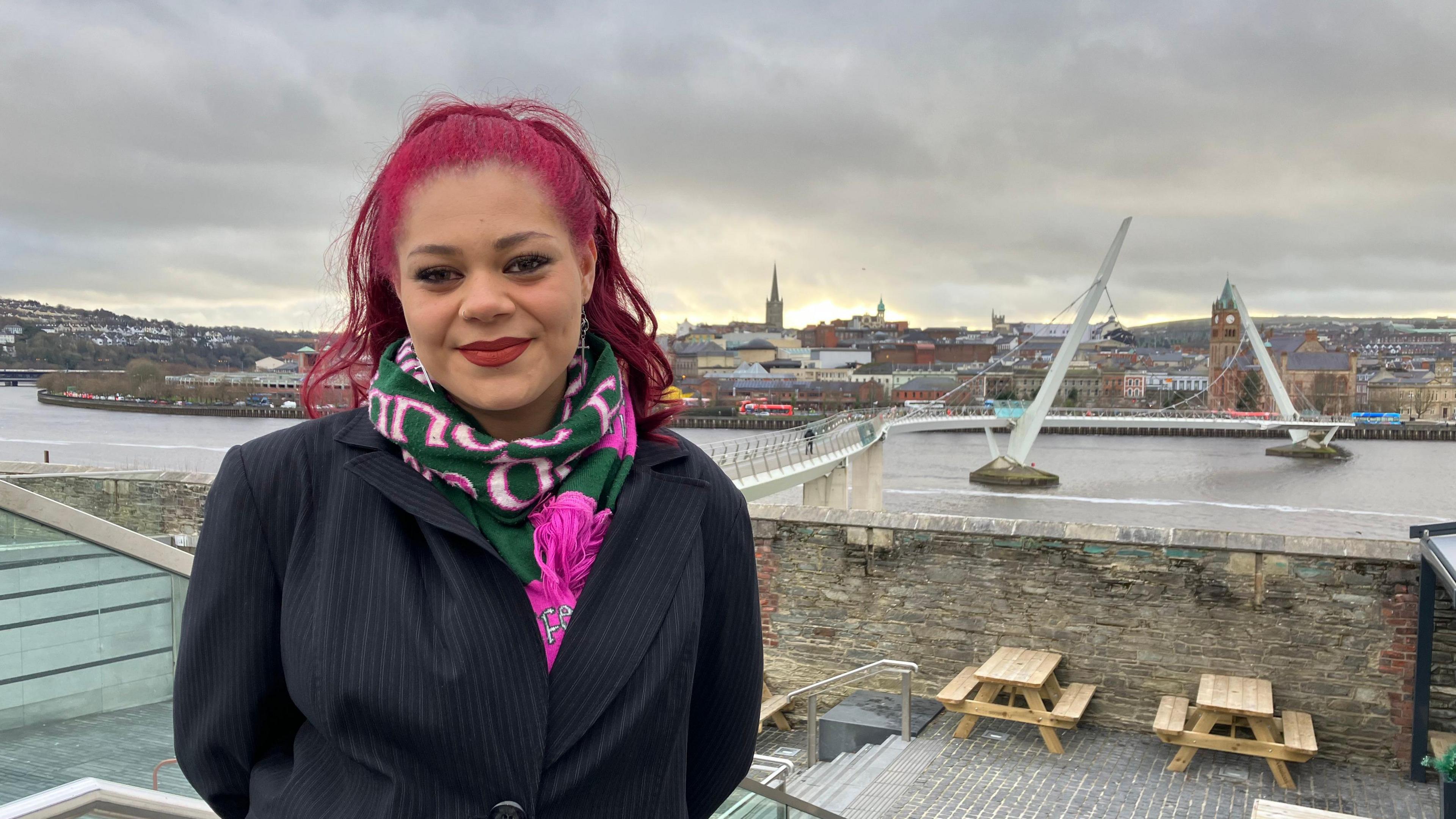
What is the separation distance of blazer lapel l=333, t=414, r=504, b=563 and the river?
20609 mm

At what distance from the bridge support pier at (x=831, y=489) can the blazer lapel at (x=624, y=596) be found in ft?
69.1

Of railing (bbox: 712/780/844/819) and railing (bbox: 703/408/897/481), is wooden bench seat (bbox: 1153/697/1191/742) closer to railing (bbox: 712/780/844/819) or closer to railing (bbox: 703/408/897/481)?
railing (bbox: 712/780/844/819)

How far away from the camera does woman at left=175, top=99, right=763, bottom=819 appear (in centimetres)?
77

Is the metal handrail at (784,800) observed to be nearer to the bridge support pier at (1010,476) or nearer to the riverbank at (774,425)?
the bridge support pier at (1010,476)

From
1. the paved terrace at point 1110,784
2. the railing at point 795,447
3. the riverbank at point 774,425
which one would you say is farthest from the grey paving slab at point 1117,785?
the riverbank at point 774,425

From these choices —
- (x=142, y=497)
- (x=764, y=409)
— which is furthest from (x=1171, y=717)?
(x=764, y=409)

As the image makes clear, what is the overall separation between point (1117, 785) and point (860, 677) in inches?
59.9

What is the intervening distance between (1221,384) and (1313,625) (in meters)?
76.0

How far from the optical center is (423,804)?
2.52ft

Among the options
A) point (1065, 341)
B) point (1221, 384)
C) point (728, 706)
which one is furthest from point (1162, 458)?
point (728, 706)

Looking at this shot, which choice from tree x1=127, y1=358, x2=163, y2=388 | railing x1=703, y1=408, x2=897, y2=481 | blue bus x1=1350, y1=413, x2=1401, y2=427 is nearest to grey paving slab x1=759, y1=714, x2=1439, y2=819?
railing x1=703, y1=408, x2=897, y2=481

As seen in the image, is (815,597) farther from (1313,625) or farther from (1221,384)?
(1221,384)

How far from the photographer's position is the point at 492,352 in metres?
0.83

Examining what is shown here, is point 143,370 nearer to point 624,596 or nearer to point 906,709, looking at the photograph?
point 906,709
